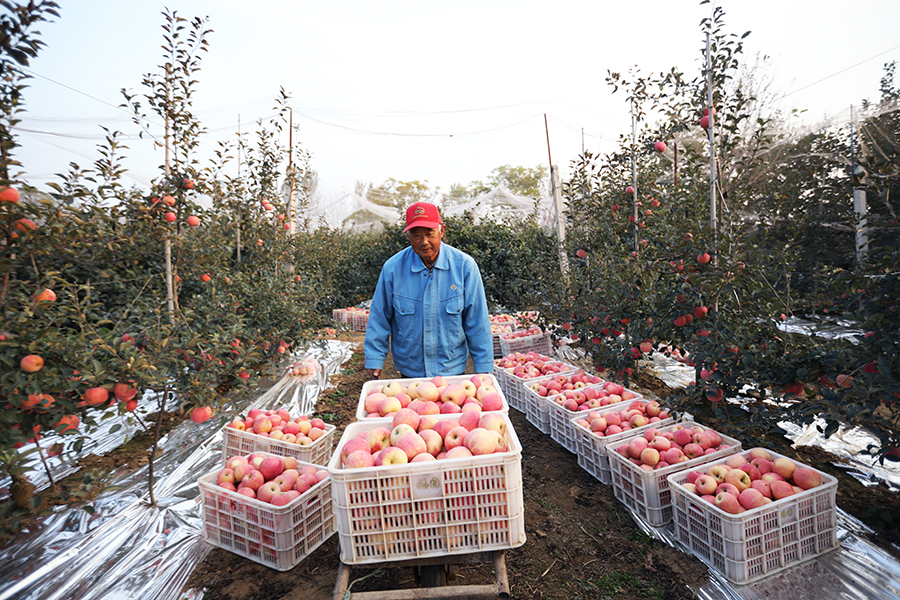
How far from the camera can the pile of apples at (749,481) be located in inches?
100

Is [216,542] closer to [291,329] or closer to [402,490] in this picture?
[402,490]

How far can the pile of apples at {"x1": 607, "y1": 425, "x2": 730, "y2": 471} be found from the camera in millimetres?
3176

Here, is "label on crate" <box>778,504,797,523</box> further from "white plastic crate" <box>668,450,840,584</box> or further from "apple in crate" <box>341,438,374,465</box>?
"apple in crate" <box>341,438,374,465</box>

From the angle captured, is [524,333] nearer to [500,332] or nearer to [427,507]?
[500,332]

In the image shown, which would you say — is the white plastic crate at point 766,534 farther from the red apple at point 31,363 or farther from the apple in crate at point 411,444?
the red apple at point 31,363

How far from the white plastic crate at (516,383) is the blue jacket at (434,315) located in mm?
A: 2112

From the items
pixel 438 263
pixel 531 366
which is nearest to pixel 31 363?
pixel 438 263

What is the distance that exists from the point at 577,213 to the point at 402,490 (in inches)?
236

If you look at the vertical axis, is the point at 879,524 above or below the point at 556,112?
below

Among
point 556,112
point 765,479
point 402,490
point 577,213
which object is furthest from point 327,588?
point 556,112

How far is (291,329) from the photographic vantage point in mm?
6340

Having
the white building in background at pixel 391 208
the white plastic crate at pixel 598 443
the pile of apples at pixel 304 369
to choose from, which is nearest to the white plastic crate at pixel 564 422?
the white plastic crate at pixel 598 443

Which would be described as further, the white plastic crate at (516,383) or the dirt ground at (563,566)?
the white plastic crate at (516,383)

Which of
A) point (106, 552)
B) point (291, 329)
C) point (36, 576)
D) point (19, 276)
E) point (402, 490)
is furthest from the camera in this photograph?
point (291, 329)
